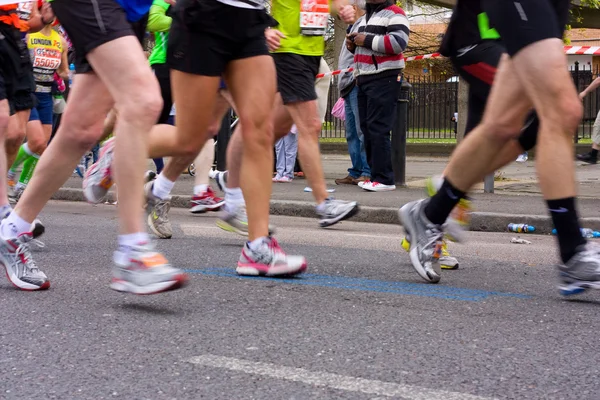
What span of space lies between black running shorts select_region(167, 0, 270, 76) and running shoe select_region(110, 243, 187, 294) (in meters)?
0.96

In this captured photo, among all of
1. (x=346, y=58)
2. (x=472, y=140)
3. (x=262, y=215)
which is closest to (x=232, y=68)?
(x=262, y=215)

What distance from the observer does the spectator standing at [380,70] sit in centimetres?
1027

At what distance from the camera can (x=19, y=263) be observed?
4375 millimetres

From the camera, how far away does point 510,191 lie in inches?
424

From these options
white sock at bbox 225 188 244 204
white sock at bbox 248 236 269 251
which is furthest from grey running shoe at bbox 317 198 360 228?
white sock at bbox 248 236 269 251

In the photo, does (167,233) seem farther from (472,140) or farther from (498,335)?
(498,335)

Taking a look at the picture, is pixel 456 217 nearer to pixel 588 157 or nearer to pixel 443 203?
pixel 443 203

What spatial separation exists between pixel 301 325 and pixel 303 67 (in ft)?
11.7

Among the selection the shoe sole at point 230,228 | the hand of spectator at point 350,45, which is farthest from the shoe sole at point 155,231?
the hand of spectator at point 350,45

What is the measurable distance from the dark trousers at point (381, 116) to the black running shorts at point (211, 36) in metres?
6.09

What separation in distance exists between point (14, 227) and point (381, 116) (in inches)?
259

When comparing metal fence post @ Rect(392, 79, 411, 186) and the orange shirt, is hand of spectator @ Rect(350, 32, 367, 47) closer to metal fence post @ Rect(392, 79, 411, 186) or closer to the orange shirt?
metal fence post @ Rect(392, 79, 411, 186)

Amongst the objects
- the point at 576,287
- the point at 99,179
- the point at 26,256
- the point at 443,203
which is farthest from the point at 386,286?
the point at 99,179

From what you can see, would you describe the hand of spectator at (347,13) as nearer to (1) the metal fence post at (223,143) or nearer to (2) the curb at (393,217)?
(2) the curb at (393,217)
